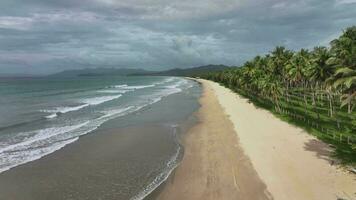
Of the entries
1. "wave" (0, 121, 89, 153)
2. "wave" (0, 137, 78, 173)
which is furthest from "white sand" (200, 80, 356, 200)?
"wave" (0, 121, 89, 153)

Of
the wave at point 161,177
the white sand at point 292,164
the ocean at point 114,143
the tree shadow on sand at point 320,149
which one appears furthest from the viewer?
the tree shadow on sand at point 320,149

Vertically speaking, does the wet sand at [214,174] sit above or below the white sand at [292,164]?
below

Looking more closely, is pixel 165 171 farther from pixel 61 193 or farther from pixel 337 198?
pixel 337 198

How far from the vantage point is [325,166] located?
23375mm

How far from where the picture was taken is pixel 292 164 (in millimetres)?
24406

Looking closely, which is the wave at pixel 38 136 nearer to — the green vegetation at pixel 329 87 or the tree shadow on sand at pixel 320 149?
the tree shadow on sand at pixel 320 149

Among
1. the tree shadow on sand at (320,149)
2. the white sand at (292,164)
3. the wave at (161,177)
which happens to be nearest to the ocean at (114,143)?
the wave at (161,177)

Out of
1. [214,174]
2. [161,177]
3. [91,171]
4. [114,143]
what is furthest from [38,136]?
[214,174]

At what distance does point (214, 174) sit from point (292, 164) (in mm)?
5260

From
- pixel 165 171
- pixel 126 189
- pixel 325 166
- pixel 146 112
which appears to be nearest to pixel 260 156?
Answer: pixel 325 166

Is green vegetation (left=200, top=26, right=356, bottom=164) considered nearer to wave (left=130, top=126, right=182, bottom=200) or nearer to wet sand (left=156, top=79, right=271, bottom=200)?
wet sand (left=156, top=79, right=271, bottom=200)

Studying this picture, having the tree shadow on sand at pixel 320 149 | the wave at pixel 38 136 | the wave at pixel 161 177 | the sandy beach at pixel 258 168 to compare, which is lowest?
the wave at pixel 161 177

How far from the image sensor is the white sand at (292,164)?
63.4 ft

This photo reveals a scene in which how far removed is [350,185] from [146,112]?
38.7 metres
